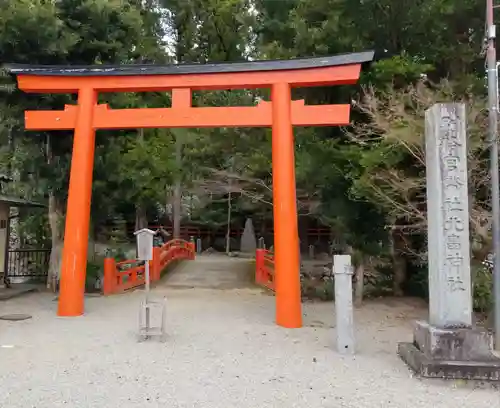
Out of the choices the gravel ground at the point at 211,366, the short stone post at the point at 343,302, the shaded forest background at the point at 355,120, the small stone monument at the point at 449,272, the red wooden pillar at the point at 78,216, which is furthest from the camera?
the red wooden pillar at the point at 78,216

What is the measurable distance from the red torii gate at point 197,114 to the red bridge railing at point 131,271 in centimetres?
263

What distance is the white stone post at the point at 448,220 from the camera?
5676mm

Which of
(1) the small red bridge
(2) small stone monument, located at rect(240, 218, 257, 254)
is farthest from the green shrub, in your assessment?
(2) small stone monument, located at rect(240, 218, 257, 254)

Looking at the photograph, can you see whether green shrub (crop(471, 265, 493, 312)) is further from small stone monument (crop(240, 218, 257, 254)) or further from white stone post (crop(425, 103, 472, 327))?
small stone monument (crop(240, 218, 257, 254))

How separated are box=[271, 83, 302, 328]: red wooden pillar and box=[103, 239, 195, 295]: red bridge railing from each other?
17.2 ft

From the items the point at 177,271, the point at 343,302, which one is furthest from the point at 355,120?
the point at 177,271

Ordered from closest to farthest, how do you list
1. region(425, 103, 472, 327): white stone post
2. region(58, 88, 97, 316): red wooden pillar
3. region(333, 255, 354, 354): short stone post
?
1. region(425, 103, 472, 327): white stone post
2. region(333, 255, 354, 354): short stone post
3. region(58, 88, 97, 316): red wooden pillar

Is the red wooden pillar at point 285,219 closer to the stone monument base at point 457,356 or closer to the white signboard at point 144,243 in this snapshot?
the white signboard at point 144,243

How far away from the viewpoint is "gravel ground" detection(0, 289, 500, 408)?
4703 mm

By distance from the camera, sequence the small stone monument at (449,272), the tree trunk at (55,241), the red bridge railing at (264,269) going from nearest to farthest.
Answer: the small stone monument at (449,272) < the tree trunk at (55,241) < the red bridge railing at (264,269)

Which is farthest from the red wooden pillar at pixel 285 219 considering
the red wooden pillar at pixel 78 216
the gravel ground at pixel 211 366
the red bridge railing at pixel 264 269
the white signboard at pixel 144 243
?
the red bridge railing at pixel 264 269

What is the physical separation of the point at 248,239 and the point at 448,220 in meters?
21.6

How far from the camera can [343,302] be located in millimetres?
6430

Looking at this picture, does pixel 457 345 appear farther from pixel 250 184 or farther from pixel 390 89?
pixel 250 184
